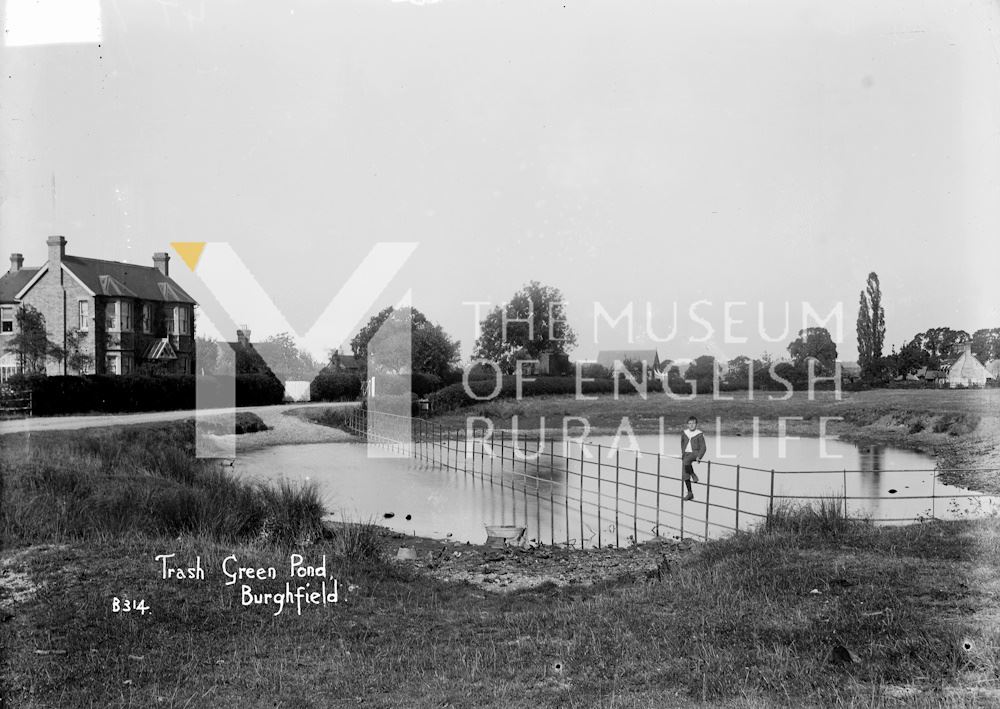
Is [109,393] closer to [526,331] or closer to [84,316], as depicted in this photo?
[84,316]

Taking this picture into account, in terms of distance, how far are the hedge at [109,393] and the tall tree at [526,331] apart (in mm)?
24934

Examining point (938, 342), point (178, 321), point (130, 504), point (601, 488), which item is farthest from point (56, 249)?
point (938, 342)

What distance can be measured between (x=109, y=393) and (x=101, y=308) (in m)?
4.36

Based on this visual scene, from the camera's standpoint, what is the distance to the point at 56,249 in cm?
3562

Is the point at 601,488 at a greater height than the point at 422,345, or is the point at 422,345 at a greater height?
the point at 422,345

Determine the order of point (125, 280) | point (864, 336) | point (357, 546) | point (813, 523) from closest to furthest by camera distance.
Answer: point (357, 546)
point (813, 523)
point (125, 280)
point (864, 336)

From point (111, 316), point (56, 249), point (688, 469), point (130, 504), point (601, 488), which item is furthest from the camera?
point (111, 316)

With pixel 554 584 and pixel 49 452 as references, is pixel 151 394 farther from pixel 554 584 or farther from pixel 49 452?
pixel 554 584

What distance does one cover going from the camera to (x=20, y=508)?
11750 mm

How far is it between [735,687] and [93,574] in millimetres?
6979

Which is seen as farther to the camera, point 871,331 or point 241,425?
point 871,331

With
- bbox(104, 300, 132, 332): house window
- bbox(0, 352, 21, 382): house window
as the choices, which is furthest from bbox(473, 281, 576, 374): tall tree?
bbox(0, 352, 21, 382): house window

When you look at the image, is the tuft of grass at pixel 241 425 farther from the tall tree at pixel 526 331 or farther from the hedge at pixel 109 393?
the tall tree at pixel 526 331

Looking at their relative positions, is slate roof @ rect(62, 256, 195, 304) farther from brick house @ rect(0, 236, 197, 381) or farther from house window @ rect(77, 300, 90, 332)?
house window @ rect(77, 300, 90, 332)
